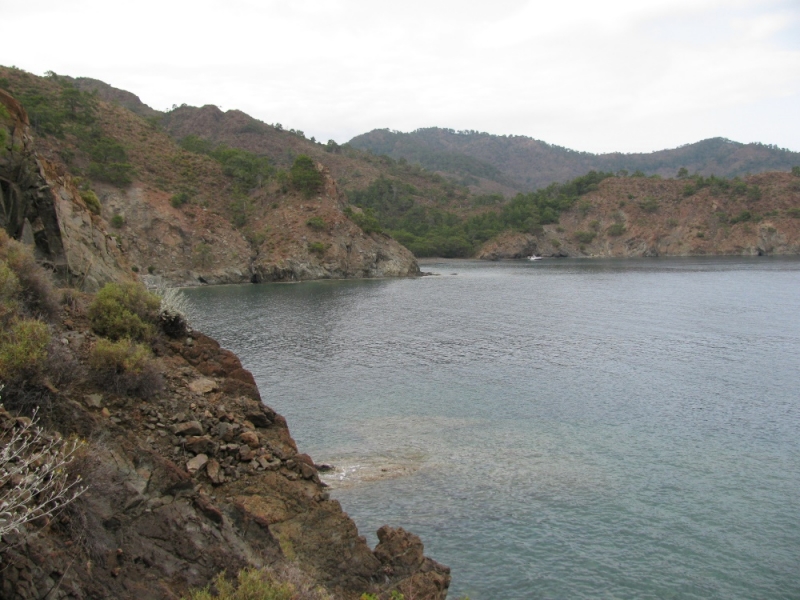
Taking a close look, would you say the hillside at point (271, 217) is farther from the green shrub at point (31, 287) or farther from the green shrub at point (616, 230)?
the green shrub at point (31, 287)

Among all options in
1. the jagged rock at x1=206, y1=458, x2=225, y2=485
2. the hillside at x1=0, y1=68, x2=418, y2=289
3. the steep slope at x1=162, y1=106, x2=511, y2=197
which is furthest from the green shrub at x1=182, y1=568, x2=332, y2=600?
the steep slope at x1=162, y1=106, x2=511, y2=197

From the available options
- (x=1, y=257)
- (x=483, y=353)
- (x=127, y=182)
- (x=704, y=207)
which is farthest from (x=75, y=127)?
(x=704, y=207)

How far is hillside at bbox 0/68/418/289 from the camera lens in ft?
267

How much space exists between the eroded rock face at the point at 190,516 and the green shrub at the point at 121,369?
32 cm

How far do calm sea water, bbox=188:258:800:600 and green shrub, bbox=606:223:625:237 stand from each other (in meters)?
107

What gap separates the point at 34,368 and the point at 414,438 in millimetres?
13903

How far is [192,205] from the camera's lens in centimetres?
9062

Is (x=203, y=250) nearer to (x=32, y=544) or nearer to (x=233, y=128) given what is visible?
(x=32, y=544)

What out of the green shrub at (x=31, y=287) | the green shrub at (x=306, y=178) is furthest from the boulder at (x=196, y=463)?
the green shrub at (x=306, y=178)

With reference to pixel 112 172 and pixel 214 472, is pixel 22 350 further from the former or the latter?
pixel 112 172

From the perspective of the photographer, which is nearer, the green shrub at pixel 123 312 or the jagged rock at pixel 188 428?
the jagged rock at pixel 188 428

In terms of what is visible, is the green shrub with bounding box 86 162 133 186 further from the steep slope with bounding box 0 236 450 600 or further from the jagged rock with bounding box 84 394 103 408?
the jagged rock with bounding box 84 394 103 408

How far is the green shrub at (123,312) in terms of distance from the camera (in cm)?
1505

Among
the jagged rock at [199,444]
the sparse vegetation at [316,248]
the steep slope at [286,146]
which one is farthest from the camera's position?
the steep slope at [286,146]
